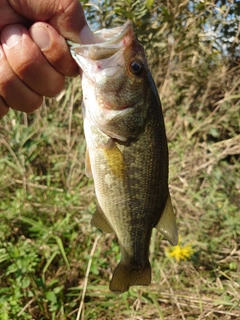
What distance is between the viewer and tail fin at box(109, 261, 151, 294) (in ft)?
5.62

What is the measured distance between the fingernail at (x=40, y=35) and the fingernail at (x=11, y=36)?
5 cm

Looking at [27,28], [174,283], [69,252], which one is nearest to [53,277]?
[69,252]

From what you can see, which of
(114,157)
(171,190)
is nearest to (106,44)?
(114,157)

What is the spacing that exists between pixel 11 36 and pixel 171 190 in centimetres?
239

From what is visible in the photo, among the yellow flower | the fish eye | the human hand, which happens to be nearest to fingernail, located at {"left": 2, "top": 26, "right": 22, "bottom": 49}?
the human hand

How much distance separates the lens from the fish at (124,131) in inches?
56.2

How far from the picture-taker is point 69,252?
9.89ft

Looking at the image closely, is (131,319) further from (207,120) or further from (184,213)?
(207,120)

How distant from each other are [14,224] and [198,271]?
5.12 ft

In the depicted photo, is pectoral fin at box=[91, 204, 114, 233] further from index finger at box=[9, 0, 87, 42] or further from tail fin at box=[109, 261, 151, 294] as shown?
index finger at box=[9, 0, 87, 42]

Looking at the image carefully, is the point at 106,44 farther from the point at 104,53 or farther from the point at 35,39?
the point at 35,39

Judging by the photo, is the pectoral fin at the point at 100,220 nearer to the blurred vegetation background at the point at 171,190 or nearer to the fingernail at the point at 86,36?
the fingernail at the point at 86,36

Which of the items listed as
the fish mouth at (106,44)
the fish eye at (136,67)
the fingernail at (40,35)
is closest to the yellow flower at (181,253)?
the fish eye at (136,67)

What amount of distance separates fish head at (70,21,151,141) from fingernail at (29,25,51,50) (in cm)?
16
